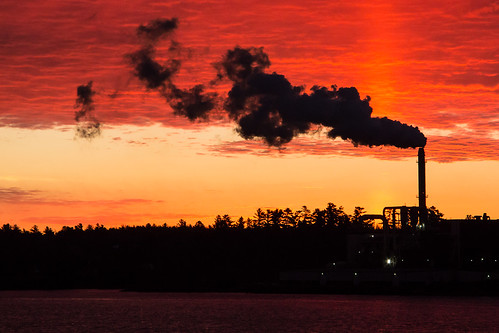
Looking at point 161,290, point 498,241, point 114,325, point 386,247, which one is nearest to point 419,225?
point 386,247

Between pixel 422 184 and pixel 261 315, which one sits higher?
pixel 422 184

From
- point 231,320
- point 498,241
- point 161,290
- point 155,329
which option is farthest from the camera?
point 161,290

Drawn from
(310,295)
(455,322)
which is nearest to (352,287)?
(310,295)

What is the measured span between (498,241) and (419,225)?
648 inches

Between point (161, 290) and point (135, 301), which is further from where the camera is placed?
→ point (161, 290)

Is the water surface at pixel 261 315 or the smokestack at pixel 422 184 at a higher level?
the smokestack at pixel 422 184

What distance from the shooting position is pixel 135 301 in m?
160

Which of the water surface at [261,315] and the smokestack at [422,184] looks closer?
the water surface at [261,315]

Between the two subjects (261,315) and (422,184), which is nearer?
(261,315)

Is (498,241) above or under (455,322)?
above

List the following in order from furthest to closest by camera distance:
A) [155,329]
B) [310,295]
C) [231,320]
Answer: [310,295] < [231,320] < [155,329]

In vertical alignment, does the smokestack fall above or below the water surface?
above

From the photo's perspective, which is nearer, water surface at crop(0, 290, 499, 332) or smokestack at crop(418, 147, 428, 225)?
water surface at crop(0, 290, 499, 332)

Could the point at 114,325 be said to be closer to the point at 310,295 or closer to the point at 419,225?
the point at 419,225
